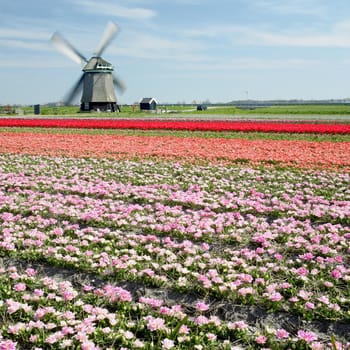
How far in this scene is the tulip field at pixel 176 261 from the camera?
399 cm

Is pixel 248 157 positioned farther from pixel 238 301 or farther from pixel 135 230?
pixel 238 301

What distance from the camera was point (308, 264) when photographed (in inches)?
228

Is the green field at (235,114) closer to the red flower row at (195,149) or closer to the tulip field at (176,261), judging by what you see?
the red flower row at (195,149)

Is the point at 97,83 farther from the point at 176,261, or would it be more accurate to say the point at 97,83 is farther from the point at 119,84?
the point at 176,261

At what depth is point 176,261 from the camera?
5863mm

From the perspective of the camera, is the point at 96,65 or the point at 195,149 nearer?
the point at 195,149

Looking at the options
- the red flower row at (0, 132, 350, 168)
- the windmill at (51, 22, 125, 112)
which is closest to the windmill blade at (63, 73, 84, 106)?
the windmill at (51, 22, 125, 112)

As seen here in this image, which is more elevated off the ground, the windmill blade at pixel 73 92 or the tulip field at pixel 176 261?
the windmill blade at pixel 73 92

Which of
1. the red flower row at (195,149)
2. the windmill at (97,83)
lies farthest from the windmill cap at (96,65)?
the red flower row at (195,149)

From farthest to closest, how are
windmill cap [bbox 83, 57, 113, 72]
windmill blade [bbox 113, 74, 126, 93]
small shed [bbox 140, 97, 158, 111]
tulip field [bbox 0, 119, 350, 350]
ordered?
small shed [bbox 140, 97, 158, 111] → windmill blade [bbox 113, 74, 126, 93] → windmill cap [bbox 83, 57, 113, 72] → tulip field [bbox 0, 119, 350, 350]

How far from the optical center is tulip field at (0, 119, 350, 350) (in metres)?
3.99

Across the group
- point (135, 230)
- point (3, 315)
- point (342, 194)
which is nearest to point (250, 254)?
point (135, 230)

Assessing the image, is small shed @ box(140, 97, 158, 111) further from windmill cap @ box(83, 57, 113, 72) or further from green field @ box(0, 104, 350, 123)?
windmill cap @ box(83, 57, 113, 72)

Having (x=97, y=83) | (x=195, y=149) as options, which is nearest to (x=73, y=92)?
(x=97, y=83)
